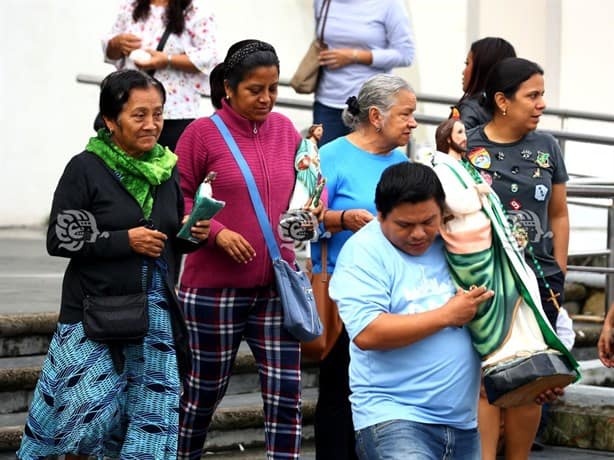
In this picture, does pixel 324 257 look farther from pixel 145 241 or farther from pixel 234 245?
pixel 145 241

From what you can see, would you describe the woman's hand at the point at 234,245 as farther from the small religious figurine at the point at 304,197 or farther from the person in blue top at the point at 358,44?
the person in blue top at the point at 358,44

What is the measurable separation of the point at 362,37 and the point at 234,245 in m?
2.36

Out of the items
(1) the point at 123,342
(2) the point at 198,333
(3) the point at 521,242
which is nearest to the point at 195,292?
(2) the point at 198,333

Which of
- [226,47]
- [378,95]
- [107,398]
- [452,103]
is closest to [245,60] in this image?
[378,95]

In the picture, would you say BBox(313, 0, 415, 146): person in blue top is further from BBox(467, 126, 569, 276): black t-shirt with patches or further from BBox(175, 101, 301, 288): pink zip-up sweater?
BBox(175, 101, 301, 288): pink zip-up sweater

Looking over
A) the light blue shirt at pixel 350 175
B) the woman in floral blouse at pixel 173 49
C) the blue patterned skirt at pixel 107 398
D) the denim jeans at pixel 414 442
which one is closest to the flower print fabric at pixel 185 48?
the woman in floral blouse at pixel 173 49

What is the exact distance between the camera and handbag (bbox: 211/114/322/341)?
18.8 feet

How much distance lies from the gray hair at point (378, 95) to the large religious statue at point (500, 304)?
1419 millimetres

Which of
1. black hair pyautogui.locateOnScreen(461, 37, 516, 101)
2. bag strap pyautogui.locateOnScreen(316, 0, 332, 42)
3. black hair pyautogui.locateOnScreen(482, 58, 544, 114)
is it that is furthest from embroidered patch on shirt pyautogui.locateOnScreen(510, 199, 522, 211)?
bag strap pyautogui.locateOnScreen(316, 0, 332, 42)

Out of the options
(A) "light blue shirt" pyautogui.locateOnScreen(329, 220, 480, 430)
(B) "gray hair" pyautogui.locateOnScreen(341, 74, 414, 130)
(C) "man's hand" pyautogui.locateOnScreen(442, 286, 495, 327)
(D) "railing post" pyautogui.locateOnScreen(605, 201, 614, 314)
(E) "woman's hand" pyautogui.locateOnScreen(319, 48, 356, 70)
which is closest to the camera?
(C) "man's hand" pyautogui.locateOnScreen(442, 286, 495, 327)

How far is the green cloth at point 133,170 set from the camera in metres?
5.37

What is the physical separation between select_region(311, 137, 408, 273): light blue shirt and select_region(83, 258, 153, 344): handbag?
3.64ft

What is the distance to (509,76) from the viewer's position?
20.6 ft

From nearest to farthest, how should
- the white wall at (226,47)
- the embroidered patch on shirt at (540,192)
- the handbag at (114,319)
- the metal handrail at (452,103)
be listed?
the handbag at (114,319), the embroidered patch on shirt at (540,192), the metal handrail at (452,103), the white wall at (226,47)
